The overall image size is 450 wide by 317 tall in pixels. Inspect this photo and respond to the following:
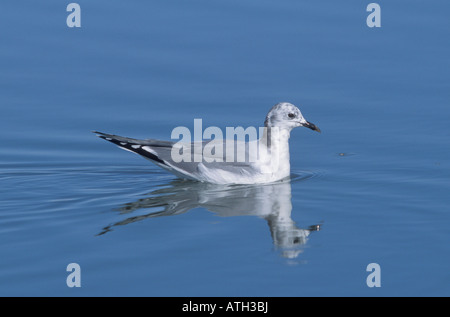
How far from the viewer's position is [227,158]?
12500 mm

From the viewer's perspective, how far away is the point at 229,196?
11.9 meters

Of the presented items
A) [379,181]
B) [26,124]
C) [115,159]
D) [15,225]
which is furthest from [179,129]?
[15,225]

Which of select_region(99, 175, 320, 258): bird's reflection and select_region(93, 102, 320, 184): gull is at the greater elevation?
select_region(93, 102, 320, 184): gull

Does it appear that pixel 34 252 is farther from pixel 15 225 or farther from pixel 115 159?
pixel 115 159

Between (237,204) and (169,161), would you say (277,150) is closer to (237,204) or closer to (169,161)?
(169,161)

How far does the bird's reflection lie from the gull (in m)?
0.12

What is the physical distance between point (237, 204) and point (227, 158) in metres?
1.20

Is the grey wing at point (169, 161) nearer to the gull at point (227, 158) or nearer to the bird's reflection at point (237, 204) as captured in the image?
the gull at point (227, 158)

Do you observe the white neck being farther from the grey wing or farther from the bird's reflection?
the grey wing

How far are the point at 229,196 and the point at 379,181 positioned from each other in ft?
6.53

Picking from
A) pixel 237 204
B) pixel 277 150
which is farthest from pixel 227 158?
pixel 237 204

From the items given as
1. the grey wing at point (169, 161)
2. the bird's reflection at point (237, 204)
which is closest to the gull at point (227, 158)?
the grey wing at point (169, 161)

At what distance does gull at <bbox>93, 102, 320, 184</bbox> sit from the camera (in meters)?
12.5

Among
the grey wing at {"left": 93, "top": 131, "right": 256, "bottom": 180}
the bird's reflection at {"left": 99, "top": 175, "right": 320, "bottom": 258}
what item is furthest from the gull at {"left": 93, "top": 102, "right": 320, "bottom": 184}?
the bird's reflection at {"left": 99, "top": 175, "right": 320, "bottom": 258}
